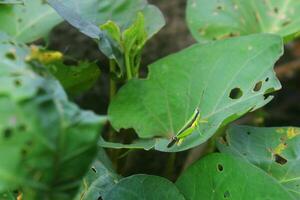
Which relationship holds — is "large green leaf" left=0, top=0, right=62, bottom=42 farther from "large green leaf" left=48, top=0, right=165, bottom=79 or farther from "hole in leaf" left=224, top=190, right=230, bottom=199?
"hole in leaf" left=224, top=190, right=230, bottom=199

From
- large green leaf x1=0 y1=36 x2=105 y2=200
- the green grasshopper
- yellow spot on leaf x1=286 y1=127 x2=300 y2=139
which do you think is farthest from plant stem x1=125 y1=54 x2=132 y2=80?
large green leaf x1=0 y1=36 x2=105 y2=200

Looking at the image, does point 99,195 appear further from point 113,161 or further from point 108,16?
point 108,16

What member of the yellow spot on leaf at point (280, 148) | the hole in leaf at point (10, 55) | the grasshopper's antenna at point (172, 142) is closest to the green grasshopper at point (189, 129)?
the grasshopper's antenna at point (172, 142)

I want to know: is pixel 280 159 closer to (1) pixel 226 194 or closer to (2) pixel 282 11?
(1) pixel 226 194

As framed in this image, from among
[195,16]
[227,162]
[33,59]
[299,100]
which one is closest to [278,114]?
[299,100]

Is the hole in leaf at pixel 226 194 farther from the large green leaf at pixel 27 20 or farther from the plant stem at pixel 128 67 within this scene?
the large green leaf at pixel 27 20
